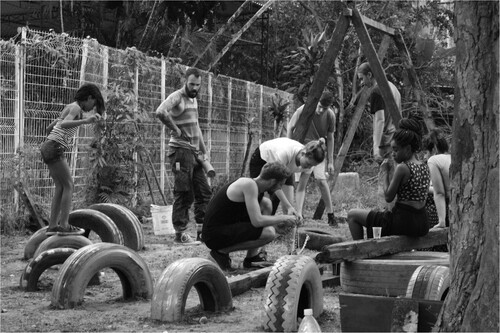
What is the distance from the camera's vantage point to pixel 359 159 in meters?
23.8

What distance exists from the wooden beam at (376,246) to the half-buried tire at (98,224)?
3.16m

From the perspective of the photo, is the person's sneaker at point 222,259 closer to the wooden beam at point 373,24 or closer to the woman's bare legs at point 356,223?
the woman's bare legs at point 356,223

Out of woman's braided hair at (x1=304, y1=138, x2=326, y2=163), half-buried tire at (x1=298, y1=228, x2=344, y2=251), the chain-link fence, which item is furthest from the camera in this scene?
the chain-link fence

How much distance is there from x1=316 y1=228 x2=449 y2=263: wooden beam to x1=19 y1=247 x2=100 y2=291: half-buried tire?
7.51 ft

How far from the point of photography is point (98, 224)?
348 inches

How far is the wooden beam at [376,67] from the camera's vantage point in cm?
1138

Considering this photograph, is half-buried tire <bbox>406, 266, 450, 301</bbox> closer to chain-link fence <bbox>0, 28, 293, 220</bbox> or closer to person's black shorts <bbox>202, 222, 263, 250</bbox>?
person's black shorts <bbox>202, 222, 263, 250</bbox>

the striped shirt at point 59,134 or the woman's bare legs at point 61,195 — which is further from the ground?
the striped shirt at point 59,134

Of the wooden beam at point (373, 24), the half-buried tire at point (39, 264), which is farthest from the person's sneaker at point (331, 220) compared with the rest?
the half-buried tire at point (39, 264)

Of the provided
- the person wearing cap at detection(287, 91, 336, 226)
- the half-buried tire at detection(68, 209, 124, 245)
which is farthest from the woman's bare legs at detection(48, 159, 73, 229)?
the person wearing cap at detection(287, 91, 336, 226)

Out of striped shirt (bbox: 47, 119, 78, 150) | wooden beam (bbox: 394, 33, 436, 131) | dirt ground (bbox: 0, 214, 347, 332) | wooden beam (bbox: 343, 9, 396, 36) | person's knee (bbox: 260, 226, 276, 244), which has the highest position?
wooden beam (bbox: 343, 9, 396, 36)

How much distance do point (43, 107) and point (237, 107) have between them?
298 inches

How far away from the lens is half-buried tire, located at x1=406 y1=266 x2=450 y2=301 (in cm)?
532

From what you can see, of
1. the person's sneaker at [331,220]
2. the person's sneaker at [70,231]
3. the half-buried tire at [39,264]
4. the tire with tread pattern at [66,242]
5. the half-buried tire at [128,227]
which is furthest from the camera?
the person's sneaker at [331,220]
